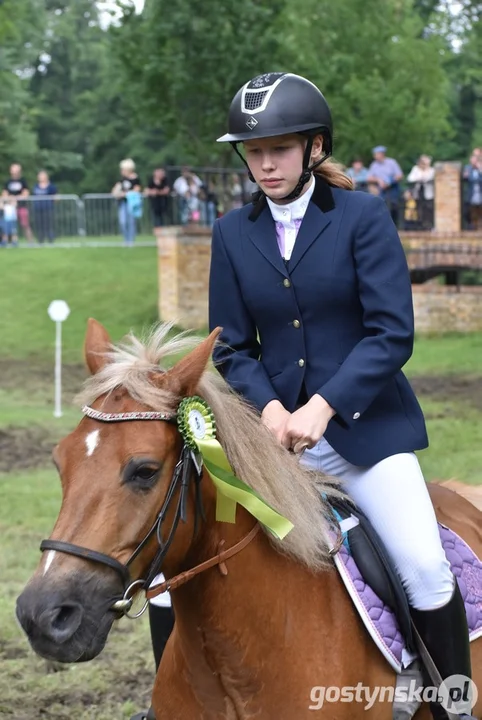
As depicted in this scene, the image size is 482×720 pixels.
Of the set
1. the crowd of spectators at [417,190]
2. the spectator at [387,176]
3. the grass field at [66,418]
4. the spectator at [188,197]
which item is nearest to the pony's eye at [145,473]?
the grass field at [66,418]

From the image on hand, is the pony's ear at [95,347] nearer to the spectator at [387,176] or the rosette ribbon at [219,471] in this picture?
the rosette ribbon at [219,471]

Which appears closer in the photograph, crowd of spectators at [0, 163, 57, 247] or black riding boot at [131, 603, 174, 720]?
black riding boot at [131, 603, 174, 720]

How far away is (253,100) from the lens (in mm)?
3717

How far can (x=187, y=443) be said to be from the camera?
320cm

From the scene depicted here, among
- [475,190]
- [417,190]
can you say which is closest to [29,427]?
[417,190]

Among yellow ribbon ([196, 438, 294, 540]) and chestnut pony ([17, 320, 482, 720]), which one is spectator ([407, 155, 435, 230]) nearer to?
chestnut pony ([17, 320, 482, 720])

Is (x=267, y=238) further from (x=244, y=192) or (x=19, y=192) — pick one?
(x=19, y=192)

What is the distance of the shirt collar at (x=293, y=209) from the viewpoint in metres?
3.87

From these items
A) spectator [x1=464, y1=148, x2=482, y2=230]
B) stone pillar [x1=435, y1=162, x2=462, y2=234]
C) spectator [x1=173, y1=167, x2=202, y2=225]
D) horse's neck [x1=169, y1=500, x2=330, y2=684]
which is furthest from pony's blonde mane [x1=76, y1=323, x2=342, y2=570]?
stone pillar [x1=435, y1=162, x2=462, y2=234]

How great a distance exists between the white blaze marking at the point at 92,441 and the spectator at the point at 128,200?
23.0 metres

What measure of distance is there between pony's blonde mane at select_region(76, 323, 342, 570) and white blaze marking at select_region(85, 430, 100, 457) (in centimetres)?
16

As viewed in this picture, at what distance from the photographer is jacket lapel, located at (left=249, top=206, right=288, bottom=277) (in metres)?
3.81

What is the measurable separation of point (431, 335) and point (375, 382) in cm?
1751

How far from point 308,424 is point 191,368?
52 cm
